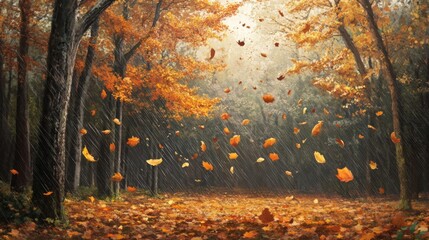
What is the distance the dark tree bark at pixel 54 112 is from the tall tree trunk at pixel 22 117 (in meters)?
5.42

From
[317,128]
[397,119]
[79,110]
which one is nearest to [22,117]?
[79,110]

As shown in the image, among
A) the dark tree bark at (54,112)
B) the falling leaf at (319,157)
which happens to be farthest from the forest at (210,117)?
the falling leaf at (319,157)

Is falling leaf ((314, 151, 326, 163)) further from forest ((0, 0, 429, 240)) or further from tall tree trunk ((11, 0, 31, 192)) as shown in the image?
tall tree trunk ((11, 0, 31, 192))

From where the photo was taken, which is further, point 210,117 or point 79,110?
point 210,117

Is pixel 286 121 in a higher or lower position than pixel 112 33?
lower

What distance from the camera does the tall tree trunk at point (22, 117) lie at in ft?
41.5

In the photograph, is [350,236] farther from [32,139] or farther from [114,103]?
[32,139]

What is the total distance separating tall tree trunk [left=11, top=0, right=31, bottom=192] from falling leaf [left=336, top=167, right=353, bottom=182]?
17098 millimetres

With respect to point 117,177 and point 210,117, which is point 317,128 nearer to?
point 210,117

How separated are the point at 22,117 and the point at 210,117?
38.3 ft

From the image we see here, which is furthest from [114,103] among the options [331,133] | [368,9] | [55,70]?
[331,133]

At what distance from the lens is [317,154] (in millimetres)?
27578

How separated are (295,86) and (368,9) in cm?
1687

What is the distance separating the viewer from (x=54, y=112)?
7828 millimetres
